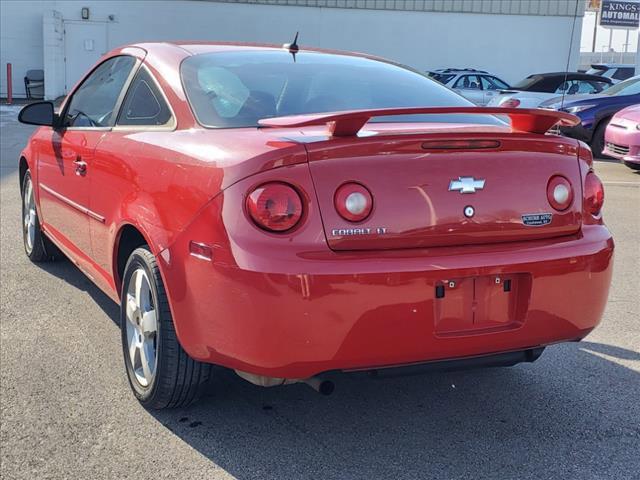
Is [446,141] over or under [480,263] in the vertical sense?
over

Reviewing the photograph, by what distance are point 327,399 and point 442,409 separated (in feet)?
1.70

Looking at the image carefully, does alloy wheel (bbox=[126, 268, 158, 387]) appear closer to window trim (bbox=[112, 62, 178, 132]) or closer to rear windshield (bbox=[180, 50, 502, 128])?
window trim (bbox=[112, 62, 178, 132])

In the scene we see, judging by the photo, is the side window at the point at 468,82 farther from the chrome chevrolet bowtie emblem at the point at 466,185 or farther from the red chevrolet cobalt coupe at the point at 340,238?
the chrome chevrolet bowtie emblem at the point at 466,185

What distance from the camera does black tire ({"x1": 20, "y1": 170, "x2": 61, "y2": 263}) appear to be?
565 cm

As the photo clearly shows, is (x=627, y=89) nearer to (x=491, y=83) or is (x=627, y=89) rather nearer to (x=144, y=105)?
(x=491, y=83)

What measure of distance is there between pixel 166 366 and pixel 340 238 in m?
0.99

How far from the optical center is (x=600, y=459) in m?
3.04

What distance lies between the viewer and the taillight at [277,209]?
8.84 feet

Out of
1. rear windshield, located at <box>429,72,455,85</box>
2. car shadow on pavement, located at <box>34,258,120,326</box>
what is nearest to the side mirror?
car shadow on pavement, located at <box>34,258,120,326</box>

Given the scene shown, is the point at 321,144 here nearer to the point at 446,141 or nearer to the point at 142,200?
the point at 446,141

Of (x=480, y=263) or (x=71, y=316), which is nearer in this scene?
(x=480, y=263)

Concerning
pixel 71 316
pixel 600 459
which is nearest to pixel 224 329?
pixel 600 459

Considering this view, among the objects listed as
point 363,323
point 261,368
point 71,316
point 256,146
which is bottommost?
A: point 71,316

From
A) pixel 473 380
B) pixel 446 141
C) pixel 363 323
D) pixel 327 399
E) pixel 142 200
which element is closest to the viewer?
pixel 363 323
